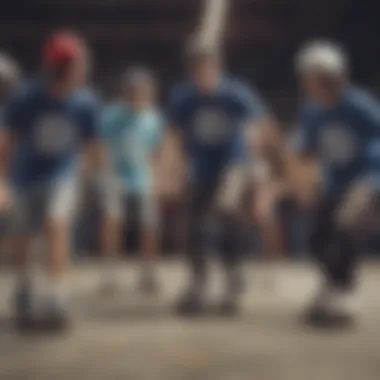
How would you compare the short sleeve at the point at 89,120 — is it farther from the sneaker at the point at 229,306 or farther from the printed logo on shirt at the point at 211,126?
the sneaker at the point at 229,306

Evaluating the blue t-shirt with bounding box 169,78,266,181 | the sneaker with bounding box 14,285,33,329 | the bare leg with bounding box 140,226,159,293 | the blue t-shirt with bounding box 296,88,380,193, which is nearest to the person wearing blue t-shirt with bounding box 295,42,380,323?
the blue t-shirt with bounding box 296,88,380,193

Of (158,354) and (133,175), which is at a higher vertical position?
(133,175)

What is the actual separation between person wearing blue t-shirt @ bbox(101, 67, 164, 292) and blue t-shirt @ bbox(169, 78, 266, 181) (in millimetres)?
80

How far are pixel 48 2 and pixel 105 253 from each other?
0.52 meters

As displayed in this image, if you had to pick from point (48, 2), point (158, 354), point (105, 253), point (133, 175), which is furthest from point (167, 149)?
point (158, 354)

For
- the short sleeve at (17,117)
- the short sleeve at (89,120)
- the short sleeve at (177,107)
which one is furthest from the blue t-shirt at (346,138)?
the short sleeve at (17,117)

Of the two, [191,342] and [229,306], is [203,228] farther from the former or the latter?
[191,342]

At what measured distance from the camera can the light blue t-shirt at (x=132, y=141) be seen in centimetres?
175

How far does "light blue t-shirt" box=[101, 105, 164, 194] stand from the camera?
5.73 ft

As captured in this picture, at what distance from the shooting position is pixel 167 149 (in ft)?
5.71

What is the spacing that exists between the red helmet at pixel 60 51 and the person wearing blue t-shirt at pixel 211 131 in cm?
22

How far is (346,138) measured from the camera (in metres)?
1.55

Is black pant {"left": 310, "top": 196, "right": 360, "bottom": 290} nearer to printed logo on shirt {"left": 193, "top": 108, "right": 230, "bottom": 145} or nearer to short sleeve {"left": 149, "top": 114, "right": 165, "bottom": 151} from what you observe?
printed logo on shirt {"left": 193, "top": 108, "right": 230, "bottom": 145}

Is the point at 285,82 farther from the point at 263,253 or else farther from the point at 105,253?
the point at 105,253
